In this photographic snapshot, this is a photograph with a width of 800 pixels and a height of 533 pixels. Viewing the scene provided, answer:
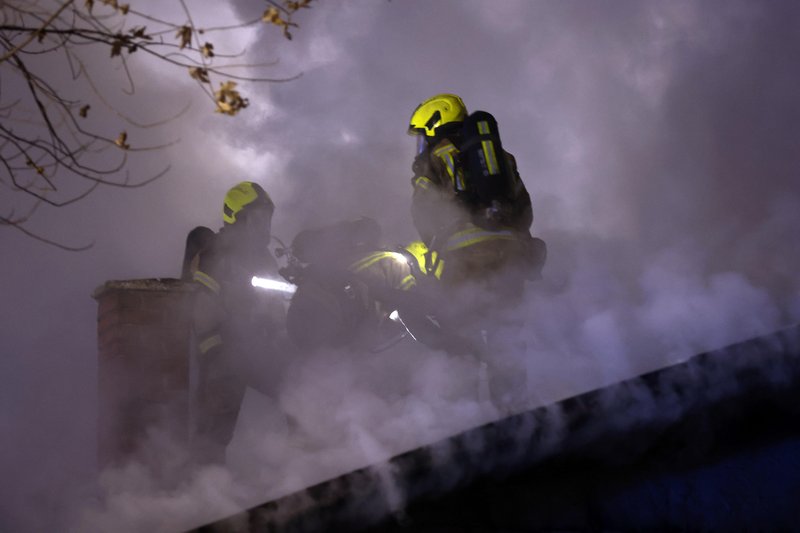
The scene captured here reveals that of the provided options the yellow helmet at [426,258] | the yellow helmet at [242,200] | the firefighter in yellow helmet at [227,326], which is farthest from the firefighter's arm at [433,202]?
the yellow helmet at [242,200]

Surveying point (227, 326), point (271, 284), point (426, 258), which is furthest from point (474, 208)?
point (227, 326)

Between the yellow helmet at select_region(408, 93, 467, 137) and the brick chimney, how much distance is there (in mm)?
1910

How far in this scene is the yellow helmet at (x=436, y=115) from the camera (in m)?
6.38

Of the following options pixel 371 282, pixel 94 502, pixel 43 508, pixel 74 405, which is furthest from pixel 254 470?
pixel 74 405

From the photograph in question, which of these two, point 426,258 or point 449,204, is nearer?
point 449,204

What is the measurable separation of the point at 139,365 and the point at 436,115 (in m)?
2.44

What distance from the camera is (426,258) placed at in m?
6.53

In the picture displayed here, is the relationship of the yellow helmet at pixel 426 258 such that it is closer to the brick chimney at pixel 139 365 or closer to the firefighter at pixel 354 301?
the firefighter at pixel 354 301

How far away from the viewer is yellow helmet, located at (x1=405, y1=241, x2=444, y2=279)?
629 centimetres

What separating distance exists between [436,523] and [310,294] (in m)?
3.98

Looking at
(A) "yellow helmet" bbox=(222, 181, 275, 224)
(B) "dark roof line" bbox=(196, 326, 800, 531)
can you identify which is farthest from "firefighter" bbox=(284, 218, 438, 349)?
(B) "dark roof line" bbox=(196, 326, 800, 531)

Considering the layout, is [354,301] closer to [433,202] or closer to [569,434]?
[433,202]

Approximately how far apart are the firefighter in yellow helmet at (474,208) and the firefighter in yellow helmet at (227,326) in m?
1.62

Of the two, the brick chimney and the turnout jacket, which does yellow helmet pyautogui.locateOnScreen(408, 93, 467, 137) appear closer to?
the turnout jacket
